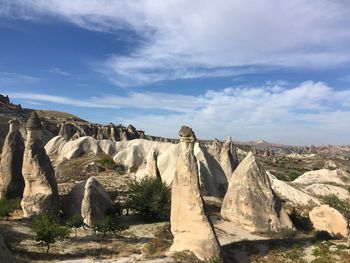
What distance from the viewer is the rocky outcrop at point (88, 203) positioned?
20.6 metres

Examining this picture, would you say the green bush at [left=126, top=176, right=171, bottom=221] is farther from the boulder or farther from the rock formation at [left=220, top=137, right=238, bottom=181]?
the boulder

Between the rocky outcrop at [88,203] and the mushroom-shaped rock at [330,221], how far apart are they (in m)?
12.4

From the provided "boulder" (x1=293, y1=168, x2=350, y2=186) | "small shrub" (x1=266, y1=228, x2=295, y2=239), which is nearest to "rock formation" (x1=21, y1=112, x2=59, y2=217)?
"small shrub" (x1=266, y1=228, x2=295, y2=239)

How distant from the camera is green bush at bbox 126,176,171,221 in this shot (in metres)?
23.1

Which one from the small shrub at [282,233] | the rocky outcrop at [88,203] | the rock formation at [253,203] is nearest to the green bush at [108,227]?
the rocky outcrop at [88,203]

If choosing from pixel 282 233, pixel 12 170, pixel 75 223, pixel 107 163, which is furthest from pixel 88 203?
pixel 107 163

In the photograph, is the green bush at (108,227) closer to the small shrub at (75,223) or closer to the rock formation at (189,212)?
the small shrub at (75,223)

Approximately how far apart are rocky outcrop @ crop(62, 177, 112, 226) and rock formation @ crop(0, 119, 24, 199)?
10.0 feet

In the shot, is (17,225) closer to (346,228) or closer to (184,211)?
(184,211)

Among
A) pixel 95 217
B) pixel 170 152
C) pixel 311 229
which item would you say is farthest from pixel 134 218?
pixel 170 152

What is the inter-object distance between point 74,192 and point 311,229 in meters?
13.8

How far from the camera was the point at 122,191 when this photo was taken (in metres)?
30.0

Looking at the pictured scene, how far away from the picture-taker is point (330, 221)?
25.1 meters

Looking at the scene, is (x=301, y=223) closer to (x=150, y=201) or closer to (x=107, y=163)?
(x=150, y=201)
